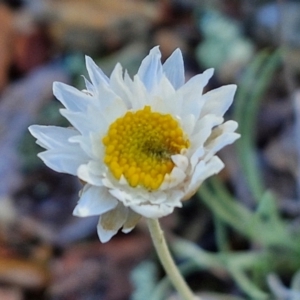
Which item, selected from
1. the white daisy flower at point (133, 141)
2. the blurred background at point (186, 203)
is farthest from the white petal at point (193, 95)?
the blurred background at point (186, 203)

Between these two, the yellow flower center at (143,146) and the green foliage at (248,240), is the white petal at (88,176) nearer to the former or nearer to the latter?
the yellow flower center at (143,146)

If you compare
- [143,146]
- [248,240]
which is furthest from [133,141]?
[248,240]

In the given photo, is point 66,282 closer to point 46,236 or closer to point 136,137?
point 46,236

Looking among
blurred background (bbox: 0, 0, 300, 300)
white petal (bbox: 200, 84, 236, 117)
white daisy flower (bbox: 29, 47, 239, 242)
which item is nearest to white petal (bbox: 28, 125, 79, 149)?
white daisy flower (bbox: 29, 47, 239, 242)

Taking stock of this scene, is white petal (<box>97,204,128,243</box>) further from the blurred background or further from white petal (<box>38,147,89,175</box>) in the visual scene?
the blurred background

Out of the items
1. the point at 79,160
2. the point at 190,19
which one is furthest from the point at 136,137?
the point at 190,19
